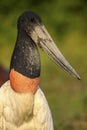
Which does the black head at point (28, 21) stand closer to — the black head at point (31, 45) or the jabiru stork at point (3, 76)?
the black head at point (31, 45)

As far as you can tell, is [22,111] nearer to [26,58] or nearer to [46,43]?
[26,58]

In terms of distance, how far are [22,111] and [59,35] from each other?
878 cm

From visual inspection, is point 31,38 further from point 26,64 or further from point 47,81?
point 47,81

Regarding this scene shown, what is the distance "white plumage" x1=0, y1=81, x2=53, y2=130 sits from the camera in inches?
279

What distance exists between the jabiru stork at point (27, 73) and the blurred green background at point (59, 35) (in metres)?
5.09

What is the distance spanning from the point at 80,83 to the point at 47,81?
59 cm

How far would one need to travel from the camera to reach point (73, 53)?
15.0 metres

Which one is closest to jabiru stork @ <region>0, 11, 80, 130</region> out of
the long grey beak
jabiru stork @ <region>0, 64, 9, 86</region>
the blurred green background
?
the long grey beak

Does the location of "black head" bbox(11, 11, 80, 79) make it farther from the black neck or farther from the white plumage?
the white plumage

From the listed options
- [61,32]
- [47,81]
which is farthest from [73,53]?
[47,81]

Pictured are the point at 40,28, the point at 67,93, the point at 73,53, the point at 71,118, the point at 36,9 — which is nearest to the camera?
the point at 40,28

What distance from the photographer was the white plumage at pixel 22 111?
279 inches

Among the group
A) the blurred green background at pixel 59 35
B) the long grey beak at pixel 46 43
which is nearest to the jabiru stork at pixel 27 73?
the long grey beak at pixel 46 43

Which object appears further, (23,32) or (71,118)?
(71,118)
